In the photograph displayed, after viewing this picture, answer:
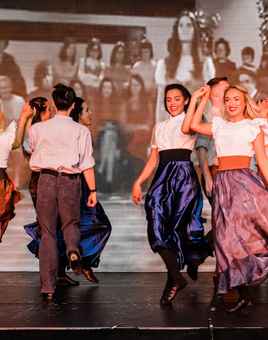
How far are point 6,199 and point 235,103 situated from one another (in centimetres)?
233

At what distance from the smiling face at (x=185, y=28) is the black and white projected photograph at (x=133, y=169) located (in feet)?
0.03

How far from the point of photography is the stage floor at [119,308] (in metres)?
3.99

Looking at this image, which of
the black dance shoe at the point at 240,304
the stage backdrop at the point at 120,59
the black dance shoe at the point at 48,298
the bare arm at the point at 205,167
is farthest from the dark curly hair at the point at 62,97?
the stage backdrop at the point at 120,59

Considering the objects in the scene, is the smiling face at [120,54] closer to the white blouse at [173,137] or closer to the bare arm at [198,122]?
the white blouse at [173,137]

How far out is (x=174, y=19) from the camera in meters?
6.73

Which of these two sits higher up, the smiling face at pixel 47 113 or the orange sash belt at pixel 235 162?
the smiling face at pixel 47 113

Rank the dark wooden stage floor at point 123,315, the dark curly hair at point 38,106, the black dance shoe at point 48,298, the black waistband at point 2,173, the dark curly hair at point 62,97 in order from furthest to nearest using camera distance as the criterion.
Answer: the black waistband at point 2,173 < the dark curly hair at point 38,106 < the dark curly hair at point 62,97 < the black dance shoe at point 48,298 < the dark wooden stage floor at point 123,315

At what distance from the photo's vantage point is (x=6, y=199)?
19.8 feet

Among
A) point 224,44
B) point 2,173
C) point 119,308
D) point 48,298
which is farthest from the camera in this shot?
point 224,44

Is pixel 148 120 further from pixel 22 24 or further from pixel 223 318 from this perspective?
pixel 223 318

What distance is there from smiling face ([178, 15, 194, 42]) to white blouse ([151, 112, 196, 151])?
2079 millimetres

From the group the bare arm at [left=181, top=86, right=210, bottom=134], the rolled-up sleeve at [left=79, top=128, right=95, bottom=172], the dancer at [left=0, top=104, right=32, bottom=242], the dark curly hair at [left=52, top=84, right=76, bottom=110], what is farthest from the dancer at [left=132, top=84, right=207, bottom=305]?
the dancer at [left=0, top=104, right=32, bottom=242]

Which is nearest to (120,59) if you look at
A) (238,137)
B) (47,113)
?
(47,113)

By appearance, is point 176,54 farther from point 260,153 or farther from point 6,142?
point 260,153
